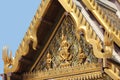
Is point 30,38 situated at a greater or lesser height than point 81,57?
greater

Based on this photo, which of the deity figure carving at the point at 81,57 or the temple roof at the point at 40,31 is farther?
the temple roof at the point at 40,31

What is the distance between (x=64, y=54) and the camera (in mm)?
6902

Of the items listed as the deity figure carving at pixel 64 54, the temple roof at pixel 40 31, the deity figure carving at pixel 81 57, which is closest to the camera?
the deity figure carving at pixel 81 57

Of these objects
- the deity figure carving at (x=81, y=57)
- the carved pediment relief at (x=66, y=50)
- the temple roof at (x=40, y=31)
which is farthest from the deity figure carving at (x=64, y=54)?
the temple roof at (x=40, y=31)

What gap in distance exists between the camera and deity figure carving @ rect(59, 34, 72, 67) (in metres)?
6.87

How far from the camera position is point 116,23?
7371 millimetres

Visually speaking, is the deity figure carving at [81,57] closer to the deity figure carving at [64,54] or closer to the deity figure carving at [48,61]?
the deity figure carving at [64,54]

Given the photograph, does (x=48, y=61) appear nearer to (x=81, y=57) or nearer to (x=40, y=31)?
(x=40, y=31)

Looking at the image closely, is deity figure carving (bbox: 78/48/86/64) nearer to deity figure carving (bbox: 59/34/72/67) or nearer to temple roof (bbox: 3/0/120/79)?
deity figure carving (bbox: 59/34/72/67)

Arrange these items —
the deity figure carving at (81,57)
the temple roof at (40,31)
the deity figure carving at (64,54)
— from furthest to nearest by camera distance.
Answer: the temple roof at (40,31), the deity figure carving at (64,54), the deity figure carving at (81,57)

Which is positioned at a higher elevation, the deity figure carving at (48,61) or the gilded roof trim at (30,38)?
the gilded roof trim at (30,38)

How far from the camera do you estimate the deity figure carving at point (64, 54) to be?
6.87 meters

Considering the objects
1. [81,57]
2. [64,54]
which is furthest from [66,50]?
[81,57]

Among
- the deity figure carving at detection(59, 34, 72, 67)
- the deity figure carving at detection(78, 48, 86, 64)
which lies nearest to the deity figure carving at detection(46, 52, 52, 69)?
the deity figure carving at detection(59, 34, 72, 67)
